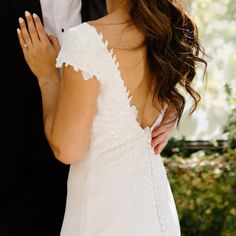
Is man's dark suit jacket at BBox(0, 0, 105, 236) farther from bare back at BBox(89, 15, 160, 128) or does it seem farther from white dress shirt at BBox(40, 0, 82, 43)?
bare back at BBox(89, 15, 160, 128)

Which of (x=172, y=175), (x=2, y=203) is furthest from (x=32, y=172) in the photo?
(x=172, y=175)

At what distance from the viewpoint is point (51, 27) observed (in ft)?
8.89

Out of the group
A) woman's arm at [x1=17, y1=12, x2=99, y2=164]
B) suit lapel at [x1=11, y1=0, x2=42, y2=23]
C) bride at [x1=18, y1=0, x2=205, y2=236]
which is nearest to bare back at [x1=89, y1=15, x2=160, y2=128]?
bride at [x1=18, y1=0, x2=205, y2=236]

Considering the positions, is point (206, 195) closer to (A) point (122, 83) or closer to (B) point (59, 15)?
(B) point (59, 15)

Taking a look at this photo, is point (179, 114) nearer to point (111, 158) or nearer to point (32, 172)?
point (111, 158)

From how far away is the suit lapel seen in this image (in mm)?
2602

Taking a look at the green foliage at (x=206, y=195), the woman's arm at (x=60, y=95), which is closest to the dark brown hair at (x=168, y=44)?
the woman's arm at (x=60, y=95)

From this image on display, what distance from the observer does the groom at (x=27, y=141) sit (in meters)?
2.64

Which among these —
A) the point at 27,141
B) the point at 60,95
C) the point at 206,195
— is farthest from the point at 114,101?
the point at 206,195

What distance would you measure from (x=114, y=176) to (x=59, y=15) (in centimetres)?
62

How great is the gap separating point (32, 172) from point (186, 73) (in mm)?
648

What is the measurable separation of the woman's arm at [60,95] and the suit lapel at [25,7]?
9cm

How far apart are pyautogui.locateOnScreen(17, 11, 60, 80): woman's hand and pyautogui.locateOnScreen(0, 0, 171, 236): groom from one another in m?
0.14

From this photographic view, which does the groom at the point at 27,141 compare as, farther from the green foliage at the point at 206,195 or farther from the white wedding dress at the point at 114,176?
the green foliage at the point at 206,195
